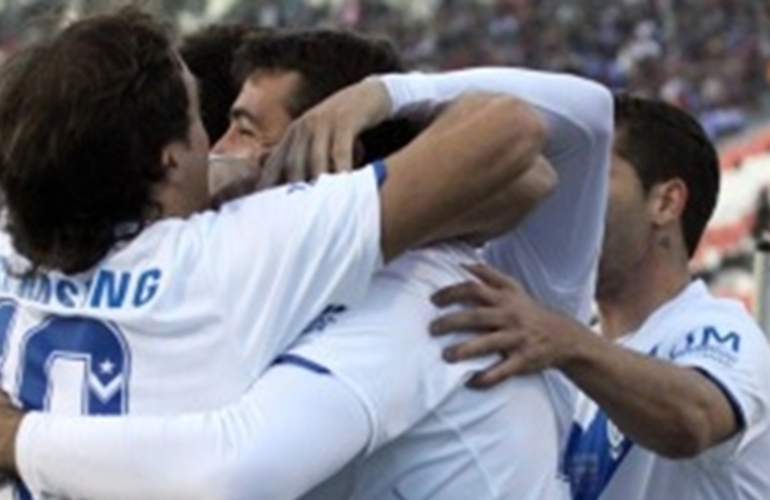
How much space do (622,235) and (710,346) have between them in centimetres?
50

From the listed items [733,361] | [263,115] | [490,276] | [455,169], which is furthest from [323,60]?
[733,361]

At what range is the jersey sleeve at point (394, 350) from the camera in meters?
2.12

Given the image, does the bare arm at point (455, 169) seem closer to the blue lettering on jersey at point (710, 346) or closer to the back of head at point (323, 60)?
the back of head at point (323, 60)

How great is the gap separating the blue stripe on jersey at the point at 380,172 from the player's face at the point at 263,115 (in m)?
0.57

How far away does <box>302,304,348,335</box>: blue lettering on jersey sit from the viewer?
2162 millimetres

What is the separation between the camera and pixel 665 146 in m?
3.54

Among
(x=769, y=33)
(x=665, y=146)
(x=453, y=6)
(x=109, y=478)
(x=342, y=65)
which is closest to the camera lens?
(x=109, y=478)

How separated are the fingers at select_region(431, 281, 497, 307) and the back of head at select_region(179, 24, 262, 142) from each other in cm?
86

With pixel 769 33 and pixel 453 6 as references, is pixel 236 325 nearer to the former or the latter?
pixel 769 33

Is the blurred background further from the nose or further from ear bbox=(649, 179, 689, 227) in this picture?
the nose

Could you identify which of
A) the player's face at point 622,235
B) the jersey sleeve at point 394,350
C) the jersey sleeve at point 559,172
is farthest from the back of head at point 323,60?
the player's face at point 622,235

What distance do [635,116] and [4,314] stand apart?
5.33 feet

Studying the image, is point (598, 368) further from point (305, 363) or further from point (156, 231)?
point (156, 231)

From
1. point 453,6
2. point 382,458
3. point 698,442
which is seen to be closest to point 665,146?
point 698,442
